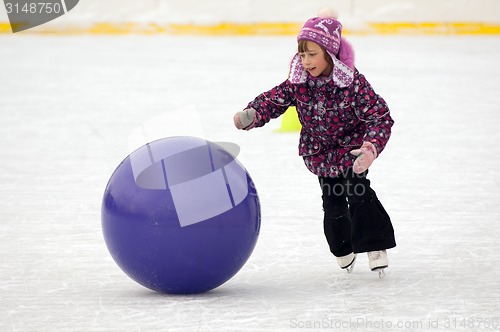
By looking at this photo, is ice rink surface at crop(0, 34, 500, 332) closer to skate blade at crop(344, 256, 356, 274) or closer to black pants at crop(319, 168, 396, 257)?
skate blade at crop(344, 256, 356, 274)

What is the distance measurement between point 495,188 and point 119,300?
10.6ft

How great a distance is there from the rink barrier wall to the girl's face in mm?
12961

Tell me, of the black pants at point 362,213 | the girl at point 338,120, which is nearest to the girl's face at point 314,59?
the girl at point 338,120

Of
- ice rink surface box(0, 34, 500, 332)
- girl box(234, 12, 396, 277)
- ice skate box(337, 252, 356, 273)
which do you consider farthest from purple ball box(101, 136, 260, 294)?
ice skate box(337, 252, 356, 273)

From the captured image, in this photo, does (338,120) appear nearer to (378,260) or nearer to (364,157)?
(364,157)

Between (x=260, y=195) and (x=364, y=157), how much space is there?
240 centimetres

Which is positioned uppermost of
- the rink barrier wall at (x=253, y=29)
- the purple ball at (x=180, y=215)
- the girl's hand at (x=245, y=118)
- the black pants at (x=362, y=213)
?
the girl's hand at (x=245, y=118)

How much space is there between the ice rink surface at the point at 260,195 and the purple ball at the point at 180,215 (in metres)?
0.15

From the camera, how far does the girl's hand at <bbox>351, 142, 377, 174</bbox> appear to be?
4168 millimetres

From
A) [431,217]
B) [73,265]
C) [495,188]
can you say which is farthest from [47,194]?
[495,188]

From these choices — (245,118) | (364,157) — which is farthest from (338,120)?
(245,118)

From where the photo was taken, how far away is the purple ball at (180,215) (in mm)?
3938

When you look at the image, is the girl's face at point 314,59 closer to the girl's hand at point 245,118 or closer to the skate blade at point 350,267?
the girl's hand at point 245,118

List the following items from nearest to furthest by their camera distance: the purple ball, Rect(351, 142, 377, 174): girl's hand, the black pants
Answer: the purple ball → Rect(351, 142, 377, 174): girl's hand → the black pants
